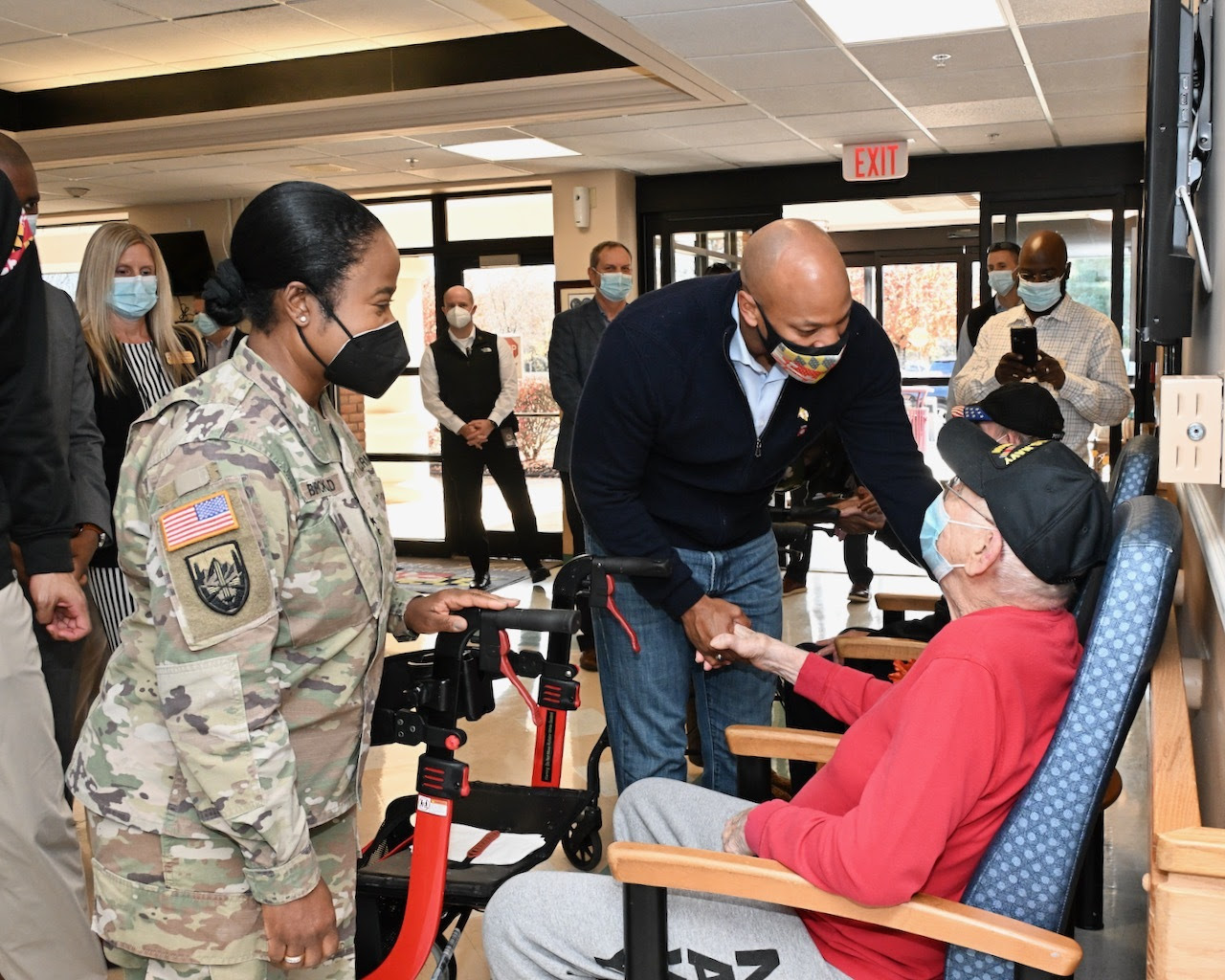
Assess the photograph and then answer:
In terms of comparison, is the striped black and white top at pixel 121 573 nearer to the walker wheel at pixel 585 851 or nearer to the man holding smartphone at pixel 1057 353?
the walker wheel at pixel 585 851

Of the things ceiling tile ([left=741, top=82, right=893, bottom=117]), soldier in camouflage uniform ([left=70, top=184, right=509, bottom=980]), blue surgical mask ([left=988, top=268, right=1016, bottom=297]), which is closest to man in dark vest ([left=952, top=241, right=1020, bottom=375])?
blue surgical mask ([left=988, top=268, right=1016, bottom=297])

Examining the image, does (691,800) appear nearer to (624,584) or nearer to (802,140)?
(624,584)

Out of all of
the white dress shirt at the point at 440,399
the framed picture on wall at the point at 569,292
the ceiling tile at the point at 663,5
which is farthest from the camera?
the framed picture on wall at the point at 569,292

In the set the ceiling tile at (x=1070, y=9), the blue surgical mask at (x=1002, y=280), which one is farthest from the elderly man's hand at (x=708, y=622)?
the blue surgical mask at (x=1002, y=280)

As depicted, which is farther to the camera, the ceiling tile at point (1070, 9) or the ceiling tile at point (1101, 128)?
the ceiling tile at point (1101, 128)

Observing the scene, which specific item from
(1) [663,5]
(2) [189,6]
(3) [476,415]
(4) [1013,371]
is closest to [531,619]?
(4) [1013,371]

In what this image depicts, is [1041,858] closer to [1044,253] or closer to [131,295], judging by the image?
[131,295]

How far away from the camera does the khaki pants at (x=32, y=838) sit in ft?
6.46

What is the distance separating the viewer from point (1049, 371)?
4.06 metres

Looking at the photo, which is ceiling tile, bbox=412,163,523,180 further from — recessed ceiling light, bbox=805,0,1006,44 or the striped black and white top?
the striped black and white top

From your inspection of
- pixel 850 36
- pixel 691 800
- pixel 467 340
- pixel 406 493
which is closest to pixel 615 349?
pixel 691 800

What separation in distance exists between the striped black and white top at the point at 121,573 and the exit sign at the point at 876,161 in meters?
5.32

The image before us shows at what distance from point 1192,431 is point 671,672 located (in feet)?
3.70

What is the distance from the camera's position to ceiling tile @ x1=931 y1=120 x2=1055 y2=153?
6848 mm
